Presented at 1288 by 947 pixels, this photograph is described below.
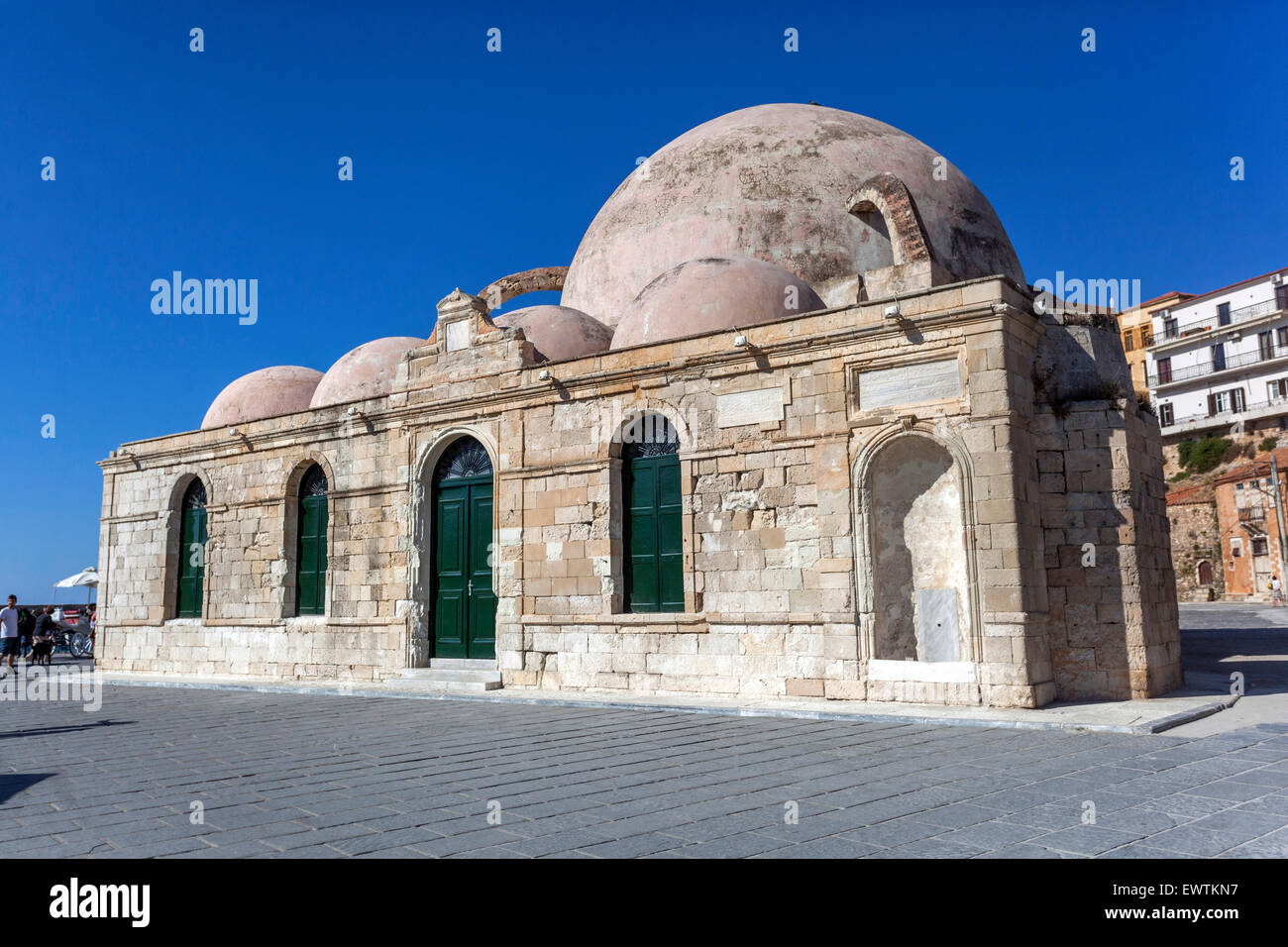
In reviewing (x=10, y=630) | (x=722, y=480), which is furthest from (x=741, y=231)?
(x=10, y=630)

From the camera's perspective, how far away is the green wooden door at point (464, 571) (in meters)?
12.6

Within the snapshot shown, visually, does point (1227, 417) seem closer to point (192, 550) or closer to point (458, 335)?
point (458, 335)

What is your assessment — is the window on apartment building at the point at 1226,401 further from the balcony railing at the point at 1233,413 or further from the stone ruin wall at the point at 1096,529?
the stone ruin wall at the point at 1096,529

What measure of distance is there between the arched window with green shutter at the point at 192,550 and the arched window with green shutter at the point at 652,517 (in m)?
Answer: 8.89

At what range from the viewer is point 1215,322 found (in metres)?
49.9

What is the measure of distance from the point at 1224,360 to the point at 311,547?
5026 cm

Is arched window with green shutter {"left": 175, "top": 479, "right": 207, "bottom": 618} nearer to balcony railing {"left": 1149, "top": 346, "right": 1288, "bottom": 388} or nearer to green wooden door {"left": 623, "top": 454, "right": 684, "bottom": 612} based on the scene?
green wooden door {"left": 623, "top": 454, "right": 684, "bottom": 612}

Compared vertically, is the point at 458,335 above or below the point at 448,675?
above

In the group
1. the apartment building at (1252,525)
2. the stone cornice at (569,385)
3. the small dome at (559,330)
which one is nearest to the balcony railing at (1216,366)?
the apartment building at (1252,525)

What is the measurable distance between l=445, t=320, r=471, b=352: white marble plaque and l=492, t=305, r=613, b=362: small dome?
0.59 metres

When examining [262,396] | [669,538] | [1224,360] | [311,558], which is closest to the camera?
[669,538]

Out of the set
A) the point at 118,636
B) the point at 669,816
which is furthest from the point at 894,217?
the point at 118,636

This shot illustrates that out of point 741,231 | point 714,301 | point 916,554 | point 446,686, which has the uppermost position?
point 741,231
